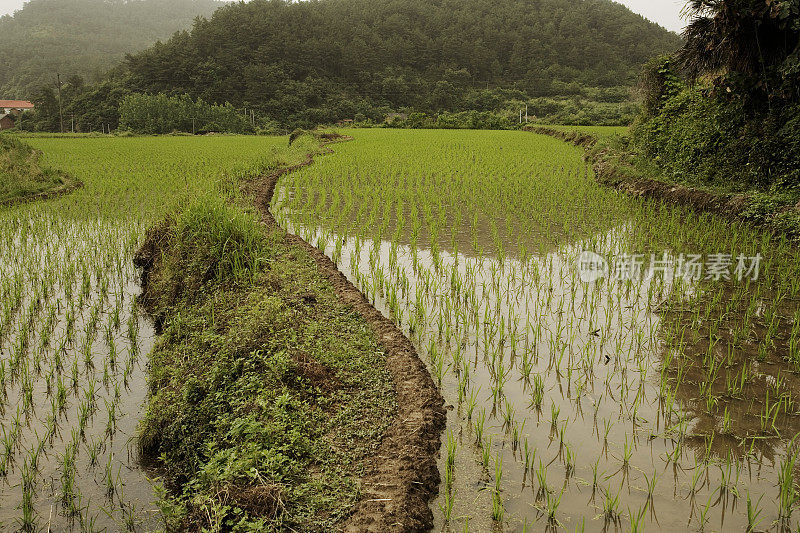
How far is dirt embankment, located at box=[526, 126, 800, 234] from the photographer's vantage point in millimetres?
6660

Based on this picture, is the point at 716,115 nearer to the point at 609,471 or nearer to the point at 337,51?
the point at 609,471

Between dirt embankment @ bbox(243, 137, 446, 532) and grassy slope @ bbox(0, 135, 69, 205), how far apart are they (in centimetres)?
821

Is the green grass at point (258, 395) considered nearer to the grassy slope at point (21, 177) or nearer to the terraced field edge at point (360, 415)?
the terraced field edge at point (360, 415)

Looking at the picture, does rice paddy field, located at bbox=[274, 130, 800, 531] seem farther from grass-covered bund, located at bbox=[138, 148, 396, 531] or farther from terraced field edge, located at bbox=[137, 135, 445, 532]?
grass-covered bund, located at bbox=[138, 148, 396, 531]

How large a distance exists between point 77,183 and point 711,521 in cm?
1127

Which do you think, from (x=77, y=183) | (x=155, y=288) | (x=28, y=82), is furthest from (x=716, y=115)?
(x=28, y=82)

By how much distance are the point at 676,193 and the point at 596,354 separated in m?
5.58

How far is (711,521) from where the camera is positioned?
214 centimetres

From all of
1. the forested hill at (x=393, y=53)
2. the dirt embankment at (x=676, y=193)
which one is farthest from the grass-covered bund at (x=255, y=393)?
the forested hill at (x=393, y=53)

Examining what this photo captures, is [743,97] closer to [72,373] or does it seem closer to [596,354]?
[596,354]

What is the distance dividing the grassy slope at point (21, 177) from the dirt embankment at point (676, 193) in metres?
9.96

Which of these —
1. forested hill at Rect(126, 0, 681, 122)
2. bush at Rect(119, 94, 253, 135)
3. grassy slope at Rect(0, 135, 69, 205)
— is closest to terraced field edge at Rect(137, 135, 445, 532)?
grassy slope at Rect(0, 135, 69, 205)

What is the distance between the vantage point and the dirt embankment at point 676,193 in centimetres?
666

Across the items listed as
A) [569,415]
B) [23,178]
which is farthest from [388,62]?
[569,415]
